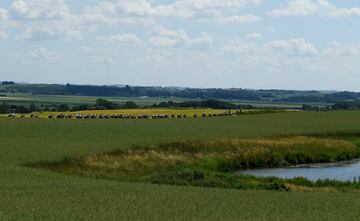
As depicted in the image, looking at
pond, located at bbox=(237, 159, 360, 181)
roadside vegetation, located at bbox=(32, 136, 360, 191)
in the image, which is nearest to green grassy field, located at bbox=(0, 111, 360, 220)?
roadside vegetation, located at bbox=(32, 136, 360, 191)

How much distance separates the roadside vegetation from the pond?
1531mm

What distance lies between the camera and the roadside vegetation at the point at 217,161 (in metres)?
30.2

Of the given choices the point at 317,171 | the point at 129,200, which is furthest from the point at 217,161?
the point at 129,200

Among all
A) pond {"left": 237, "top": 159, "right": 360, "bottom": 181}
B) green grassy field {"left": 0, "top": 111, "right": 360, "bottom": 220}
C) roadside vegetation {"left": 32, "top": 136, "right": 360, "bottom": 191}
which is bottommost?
pond {"left": 237, "top": 159, "right": 360, "bottom": 181}

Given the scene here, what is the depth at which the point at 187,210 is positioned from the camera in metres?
20.0

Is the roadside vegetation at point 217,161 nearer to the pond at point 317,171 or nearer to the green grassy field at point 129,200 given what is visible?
the pond at point 317,171

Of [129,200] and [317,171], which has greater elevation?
[129,200]

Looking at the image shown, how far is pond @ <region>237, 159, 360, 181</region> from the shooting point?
126 feet

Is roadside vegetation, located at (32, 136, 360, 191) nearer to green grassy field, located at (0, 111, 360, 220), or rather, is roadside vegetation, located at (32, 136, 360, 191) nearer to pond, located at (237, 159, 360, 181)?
pond, located at (237, 159, 360, 181)

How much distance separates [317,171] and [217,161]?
6.56 meters

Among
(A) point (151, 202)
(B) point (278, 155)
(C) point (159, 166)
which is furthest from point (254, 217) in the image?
(B) point (278, 155)

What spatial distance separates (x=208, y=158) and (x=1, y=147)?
12807mm

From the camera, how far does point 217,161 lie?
4112cm

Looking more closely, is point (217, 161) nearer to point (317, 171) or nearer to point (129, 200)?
point (317, 171)
